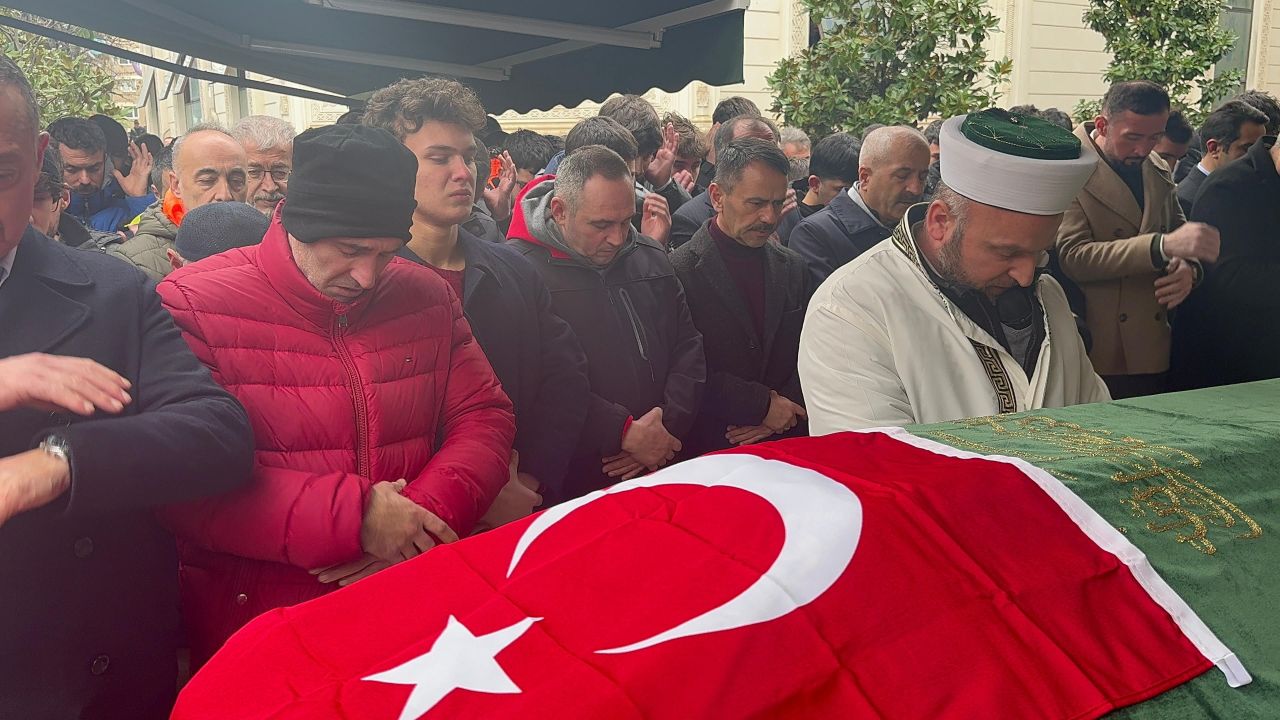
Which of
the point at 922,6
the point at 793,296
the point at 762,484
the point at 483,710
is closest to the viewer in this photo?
the point at 483,710

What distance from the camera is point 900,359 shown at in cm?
264

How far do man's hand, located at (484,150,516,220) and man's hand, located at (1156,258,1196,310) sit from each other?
2.66m

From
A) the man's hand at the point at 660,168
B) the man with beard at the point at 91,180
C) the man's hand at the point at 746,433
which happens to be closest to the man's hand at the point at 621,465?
the man's hand at the point at 746,433

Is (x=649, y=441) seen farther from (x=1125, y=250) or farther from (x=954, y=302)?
(x=1125, y=250)

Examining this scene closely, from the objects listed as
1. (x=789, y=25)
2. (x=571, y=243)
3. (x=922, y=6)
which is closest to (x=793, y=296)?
(x=571, y=243)

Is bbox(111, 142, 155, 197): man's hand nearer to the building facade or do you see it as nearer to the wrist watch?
the wrist watch

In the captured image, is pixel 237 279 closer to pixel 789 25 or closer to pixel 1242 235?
pixel 1242 235

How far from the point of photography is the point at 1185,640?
169 centimetres

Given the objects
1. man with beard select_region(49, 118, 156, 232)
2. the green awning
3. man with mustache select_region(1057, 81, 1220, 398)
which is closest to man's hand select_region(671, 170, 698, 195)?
the green awning

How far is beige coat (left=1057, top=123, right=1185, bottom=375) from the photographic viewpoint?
168 inches

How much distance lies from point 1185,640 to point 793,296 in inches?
89.0

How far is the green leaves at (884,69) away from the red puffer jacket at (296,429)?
22.6 ft

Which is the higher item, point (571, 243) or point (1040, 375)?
point (571, 243)

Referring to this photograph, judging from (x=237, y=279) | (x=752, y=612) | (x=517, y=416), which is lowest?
(x=517, y=416)
